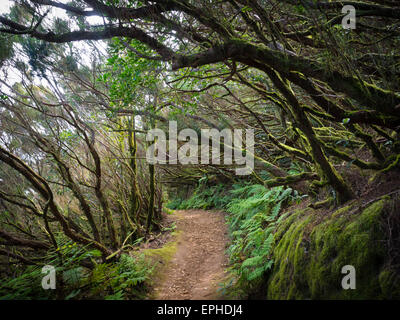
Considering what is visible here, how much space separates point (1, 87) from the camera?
15.1 ft

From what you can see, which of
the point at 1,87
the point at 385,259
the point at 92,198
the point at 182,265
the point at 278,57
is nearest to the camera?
the point at 385,259

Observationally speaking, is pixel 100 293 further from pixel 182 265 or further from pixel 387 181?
pixel 387 181

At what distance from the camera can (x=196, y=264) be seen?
6.77 metres

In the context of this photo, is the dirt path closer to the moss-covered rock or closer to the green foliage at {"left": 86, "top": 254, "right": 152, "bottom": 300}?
the green foliage at {"left": 86, "top": 254, "right": 152, "bottom": 300}

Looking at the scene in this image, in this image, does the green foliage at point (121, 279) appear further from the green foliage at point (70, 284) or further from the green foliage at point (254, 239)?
the green foliage at point (254, 239)

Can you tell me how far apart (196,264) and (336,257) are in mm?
4559

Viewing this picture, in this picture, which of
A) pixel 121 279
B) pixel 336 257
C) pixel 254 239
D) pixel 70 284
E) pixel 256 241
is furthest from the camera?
pixel 254 239

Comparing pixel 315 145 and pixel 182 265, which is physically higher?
pixel 315 145

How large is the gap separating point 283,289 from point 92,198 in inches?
278

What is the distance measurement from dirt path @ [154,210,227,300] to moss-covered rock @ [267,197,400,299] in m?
1.65

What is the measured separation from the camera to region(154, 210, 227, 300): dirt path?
521 cm

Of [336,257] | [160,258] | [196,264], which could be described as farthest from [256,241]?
[160,258]

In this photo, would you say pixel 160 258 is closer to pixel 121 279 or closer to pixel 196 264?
pixel 196 264
